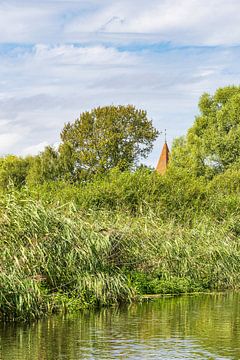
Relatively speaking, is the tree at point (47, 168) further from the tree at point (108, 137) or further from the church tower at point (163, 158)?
the church tower at point (163, 158)

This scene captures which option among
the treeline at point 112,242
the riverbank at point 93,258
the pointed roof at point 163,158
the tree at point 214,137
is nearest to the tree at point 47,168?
the tree at point 214,137

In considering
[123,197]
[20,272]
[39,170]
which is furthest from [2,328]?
[39,170]

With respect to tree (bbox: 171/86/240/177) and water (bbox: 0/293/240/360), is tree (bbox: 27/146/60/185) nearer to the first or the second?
tree (bbox: 171/86/240/177)

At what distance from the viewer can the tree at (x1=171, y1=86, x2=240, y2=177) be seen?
52031 mm

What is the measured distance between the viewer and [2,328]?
1758 cm

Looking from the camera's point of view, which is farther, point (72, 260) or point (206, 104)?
point (206, 104)

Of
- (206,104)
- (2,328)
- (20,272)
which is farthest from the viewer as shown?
(206,104)

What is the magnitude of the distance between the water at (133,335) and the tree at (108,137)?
35.1 meters

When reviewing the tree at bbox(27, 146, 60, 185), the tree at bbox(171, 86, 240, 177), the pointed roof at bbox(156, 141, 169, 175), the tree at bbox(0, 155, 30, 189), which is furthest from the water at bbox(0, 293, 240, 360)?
the pointed roof at bbox(156, 141, 169, 175)

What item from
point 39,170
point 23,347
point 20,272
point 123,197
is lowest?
point 23,347

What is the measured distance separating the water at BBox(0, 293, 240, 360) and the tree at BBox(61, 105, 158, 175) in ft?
115

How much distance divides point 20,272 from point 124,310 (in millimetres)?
3190

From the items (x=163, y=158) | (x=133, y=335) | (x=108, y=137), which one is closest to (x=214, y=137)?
(x=108, y=137)

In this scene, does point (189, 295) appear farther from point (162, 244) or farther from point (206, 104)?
point (206, 104)
